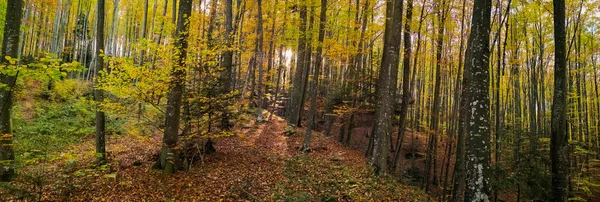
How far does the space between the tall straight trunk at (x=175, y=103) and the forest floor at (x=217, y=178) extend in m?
0.36

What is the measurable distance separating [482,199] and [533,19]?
1544 cm

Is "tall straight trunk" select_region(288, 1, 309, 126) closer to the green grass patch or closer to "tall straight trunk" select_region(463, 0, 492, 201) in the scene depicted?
the green grass patch

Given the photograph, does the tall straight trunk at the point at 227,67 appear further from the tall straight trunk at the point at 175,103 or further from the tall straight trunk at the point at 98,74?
the tall straight trunk at the point at 98,74

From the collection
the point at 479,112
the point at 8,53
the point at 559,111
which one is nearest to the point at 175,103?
the point at 8,53

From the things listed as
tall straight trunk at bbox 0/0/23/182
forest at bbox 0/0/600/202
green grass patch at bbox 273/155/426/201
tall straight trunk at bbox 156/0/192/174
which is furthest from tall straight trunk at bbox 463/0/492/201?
tall straight trunk at bbox 0/0/23/182

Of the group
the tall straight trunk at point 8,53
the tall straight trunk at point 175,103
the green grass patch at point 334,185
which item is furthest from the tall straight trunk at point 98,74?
the green grass patch at point 334,185

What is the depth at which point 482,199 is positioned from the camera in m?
5.12

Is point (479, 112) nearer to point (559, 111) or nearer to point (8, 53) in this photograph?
point (559, 111)

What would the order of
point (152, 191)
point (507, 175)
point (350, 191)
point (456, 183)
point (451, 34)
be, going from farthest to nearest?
point (451, 34) < point (507, 175) < point (456, 183) < point (350, 191) < point (152, 191)

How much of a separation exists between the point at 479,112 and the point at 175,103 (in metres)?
7.32

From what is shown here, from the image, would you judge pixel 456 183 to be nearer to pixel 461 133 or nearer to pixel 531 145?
pixel 461 133

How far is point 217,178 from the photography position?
7746 mm

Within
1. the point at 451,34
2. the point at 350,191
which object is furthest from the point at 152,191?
the point at 451,34

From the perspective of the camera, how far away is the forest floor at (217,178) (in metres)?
6.33
